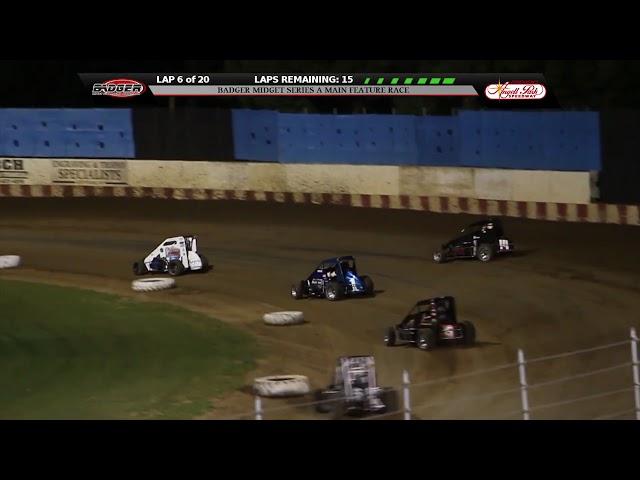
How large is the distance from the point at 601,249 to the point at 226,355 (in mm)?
10715

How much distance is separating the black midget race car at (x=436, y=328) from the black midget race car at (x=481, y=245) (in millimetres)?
6518

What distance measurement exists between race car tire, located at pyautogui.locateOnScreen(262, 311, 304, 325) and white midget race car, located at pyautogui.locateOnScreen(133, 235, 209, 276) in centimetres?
497

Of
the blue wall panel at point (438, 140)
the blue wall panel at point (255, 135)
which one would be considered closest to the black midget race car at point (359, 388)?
the blue wall panel at point (438, 140)

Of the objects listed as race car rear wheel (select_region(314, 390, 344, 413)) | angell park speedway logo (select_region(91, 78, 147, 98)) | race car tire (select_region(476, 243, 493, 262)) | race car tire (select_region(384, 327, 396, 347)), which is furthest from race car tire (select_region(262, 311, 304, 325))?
angell park speedway logo (select_region(91, 78, 147, 98))

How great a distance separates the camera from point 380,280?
85.3 ft

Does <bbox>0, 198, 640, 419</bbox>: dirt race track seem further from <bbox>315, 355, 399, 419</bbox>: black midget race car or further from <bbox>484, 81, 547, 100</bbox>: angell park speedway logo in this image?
<bbox>484, 81, 547, 100</bbox>: angell park speedway logo

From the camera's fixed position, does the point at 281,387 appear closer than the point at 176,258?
Yes

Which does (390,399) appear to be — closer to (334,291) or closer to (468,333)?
(468,333)

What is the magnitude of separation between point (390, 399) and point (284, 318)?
5.55 meters

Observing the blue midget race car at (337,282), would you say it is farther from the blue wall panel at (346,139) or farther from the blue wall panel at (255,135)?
the blue wall panel at (255,135)

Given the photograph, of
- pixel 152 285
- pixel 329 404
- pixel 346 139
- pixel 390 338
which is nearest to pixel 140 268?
pixel 152 285

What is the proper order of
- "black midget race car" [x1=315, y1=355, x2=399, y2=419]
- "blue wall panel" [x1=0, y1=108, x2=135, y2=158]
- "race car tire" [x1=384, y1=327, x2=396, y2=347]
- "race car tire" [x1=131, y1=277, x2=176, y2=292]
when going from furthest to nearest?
"blue wall panel" [x1=0, y1=108, x2=135, y2=158] < "race car tire" [x1=131, y1=277, x2=176, y2=292] < "race car tire" [x1=384, y1=327, x2=396, y2=347] < "black midget race car" [x1=315, y1=355, x2=399, y2=419]

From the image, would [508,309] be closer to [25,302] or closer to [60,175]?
[25,302]

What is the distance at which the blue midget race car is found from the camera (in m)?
23.8
